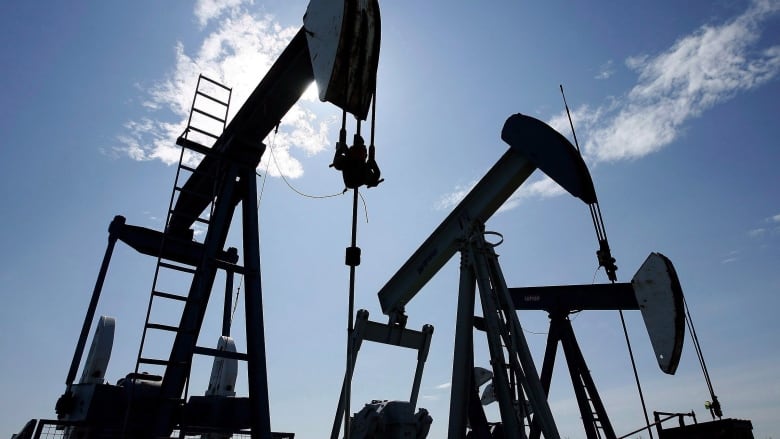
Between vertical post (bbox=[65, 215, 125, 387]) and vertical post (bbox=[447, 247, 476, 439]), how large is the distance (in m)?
5.68

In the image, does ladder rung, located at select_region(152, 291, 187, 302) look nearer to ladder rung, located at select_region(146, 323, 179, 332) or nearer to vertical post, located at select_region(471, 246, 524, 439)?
ladder rung, located at select_region(146, 323, 179, 332)

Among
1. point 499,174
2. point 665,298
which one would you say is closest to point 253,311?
point 499,174

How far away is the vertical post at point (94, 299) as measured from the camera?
23.3 ft

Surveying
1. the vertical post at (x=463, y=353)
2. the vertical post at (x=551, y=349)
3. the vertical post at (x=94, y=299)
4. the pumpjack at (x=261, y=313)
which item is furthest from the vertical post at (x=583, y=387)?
the vertical post at (x=94, y=299)

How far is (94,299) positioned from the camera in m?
7.85

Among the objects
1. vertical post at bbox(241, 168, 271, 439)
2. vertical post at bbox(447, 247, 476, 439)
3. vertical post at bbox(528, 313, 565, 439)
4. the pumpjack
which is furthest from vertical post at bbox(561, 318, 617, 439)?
vertical post at bbox(241, 168, 271, 439)

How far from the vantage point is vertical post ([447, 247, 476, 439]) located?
621 centimetres

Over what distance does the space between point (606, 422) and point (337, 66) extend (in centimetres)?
1028

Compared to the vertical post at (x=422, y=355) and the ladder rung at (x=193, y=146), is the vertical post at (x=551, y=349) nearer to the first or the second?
the vertical post at (x=422, y=355)

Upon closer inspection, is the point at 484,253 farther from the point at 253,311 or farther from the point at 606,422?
the point at 606,422

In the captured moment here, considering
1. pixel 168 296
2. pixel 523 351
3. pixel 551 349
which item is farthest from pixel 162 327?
pixel 551 349

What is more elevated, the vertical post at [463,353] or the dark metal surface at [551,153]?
the dark metal surface at [551,153]

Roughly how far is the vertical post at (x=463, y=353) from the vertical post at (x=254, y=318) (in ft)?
8.12

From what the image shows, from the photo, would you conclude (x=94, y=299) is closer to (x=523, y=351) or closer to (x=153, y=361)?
(x=153, y=361)
